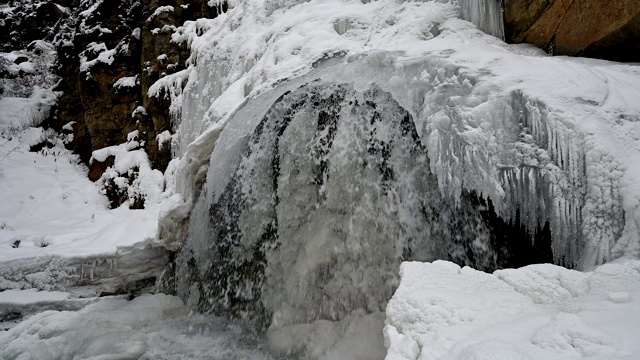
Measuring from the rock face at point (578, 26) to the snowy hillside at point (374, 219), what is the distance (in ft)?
0.56

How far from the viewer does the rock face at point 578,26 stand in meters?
3.15

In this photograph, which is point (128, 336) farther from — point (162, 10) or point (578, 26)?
point (162, 10)

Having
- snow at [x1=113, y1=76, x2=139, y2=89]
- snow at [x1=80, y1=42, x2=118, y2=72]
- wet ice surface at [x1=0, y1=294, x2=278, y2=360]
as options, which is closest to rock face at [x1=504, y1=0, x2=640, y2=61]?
wet ice surface at [x1=0, y1=294, x2=278, y2=360]

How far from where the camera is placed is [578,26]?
339cm

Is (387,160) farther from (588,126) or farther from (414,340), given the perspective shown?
(414,340)

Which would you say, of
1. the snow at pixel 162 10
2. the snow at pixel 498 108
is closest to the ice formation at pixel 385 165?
the snow at pixel 498 108

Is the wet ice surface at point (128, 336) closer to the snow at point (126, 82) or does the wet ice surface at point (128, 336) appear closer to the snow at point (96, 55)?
the snow at point (126, 82)

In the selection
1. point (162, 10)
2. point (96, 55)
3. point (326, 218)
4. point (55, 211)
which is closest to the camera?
point (326, 218)

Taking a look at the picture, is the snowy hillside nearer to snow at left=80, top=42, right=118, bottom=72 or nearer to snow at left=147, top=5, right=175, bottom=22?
snow at left=147, top=5, right=175, bottom=22

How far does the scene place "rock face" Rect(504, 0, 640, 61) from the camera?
315 centimetres

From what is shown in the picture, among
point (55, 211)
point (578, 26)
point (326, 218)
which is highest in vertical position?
point (578, 26)

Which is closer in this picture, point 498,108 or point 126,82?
point 498,108

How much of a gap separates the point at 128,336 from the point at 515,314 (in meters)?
3.72

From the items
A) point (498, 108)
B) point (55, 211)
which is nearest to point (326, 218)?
point (498, 108)
